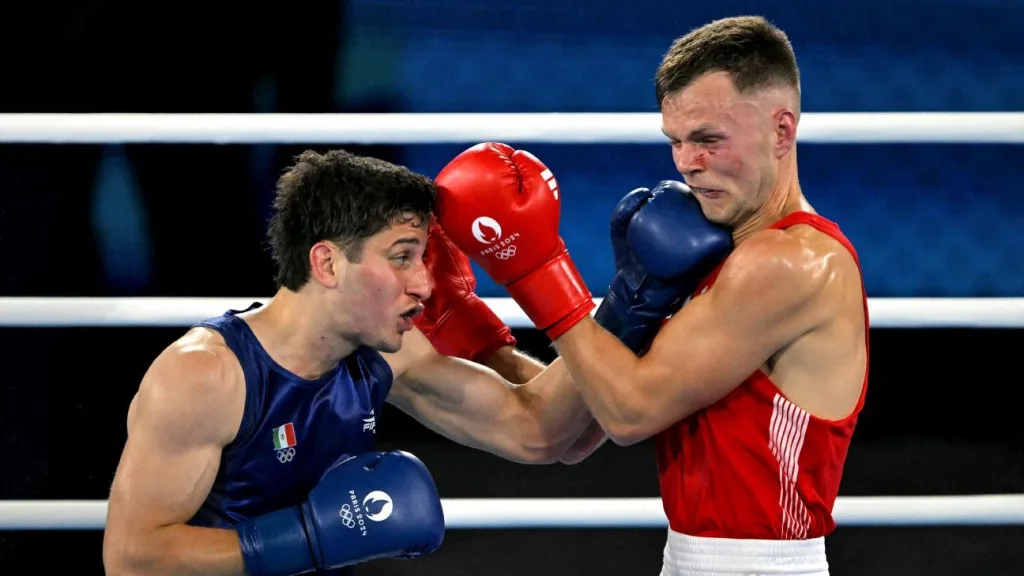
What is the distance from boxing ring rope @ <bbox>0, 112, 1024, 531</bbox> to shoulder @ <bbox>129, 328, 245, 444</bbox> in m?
0.78

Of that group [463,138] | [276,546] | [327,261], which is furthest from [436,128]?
[276,546]

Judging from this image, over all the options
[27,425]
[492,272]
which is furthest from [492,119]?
[27,425]

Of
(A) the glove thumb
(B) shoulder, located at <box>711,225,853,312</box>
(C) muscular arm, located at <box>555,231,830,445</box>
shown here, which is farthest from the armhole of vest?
(B) shoulder, located at <box>711,225,853,312</box>

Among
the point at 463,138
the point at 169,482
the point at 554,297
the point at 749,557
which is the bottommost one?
the point at 749,557

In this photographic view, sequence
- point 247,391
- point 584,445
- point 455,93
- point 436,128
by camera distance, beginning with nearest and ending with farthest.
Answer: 1. point 247,391
2. point 584,445
3. point 436,128
4. point 455,93

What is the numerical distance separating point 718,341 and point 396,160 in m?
1.84

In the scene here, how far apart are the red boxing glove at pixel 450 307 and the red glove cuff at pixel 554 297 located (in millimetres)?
314

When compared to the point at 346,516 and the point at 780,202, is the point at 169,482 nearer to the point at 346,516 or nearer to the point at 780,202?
the point at 346,516

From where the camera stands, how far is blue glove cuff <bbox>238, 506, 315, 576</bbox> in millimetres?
2066

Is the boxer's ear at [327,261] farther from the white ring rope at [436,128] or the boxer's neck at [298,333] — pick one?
the white ring rope at [436,128]

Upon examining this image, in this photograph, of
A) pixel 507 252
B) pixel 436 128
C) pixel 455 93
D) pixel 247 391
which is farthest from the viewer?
pixel 455 93

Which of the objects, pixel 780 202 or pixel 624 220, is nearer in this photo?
pixel 780 202

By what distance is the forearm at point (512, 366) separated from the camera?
8.86ft

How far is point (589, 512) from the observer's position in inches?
118
